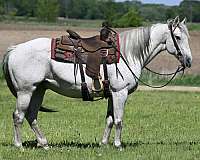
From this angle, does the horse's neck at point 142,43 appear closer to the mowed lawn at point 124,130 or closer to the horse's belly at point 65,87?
the horse's belly at point 65,87

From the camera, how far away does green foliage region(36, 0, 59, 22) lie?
10162 centimetres

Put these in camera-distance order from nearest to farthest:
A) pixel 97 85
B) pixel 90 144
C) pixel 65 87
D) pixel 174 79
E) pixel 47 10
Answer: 1. pixel 97 85
2. pixel 65 87
3. pixel 90 144
4. pixel 174 79
5. pixel 47 10

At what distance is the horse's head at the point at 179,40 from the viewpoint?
9961 millimetres

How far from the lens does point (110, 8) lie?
104 meters

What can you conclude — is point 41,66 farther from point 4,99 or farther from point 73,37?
point 4,99

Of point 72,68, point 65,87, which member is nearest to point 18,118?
point 65,87

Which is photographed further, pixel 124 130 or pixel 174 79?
pixel 174 79

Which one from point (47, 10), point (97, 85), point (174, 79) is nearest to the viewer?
point (97, 85)

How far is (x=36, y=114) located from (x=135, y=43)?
2.16 meters

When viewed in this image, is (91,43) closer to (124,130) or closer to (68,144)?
(68,144)

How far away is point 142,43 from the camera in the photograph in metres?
9.94

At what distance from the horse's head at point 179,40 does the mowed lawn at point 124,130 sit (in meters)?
1.59

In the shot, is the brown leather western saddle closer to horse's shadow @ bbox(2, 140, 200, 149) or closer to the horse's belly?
the horse's belly

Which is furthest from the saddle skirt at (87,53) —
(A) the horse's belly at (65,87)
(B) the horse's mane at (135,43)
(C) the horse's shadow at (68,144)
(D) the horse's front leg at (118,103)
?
(C) the horse's shadow at (68,144)
